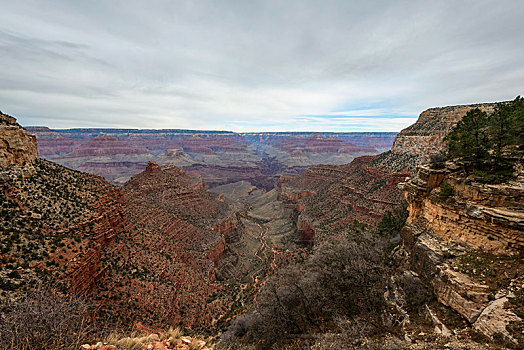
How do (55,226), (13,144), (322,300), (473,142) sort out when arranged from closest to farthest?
1. (473,142)
2. (322,300)
3. (55,226)
4. (13,144)

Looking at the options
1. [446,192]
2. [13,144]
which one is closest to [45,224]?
[13,144]

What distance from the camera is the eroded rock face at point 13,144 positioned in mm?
15219

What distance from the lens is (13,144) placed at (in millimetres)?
15812

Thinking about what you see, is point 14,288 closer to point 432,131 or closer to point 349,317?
point 349,317

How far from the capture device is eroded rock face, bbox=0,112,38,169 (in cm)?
1522

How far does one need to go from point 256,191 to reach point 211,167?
7155cm

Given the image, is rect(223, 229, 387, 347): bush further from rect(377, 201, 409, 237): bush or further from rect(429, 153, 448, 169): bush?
rect(377, 201, 409, 237): bush

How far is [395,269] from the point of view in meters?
13.5

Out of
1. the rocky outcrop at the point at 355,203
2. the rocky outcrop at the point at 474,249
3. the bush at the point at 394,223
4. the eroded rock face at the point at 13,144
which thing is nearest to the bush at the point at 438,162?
the rocky outcrop at the point at 474,249

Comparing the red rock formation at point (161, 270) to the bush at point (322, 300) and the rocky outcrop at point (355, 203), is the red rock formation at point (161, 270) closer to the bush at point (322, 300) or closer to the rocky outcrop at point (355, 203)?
the bush at point (322, 300)

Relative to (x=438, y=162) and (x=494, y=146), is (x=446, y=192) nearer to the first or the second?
(x=438, y=162)

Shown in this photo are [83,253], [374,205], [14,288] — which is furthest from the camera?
[374,205]

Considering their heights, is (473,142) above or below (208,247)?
above

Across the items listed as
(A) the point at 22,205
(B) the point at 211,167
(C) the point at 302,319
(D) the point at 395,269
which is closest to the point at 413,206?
(D) the point at 395,269
